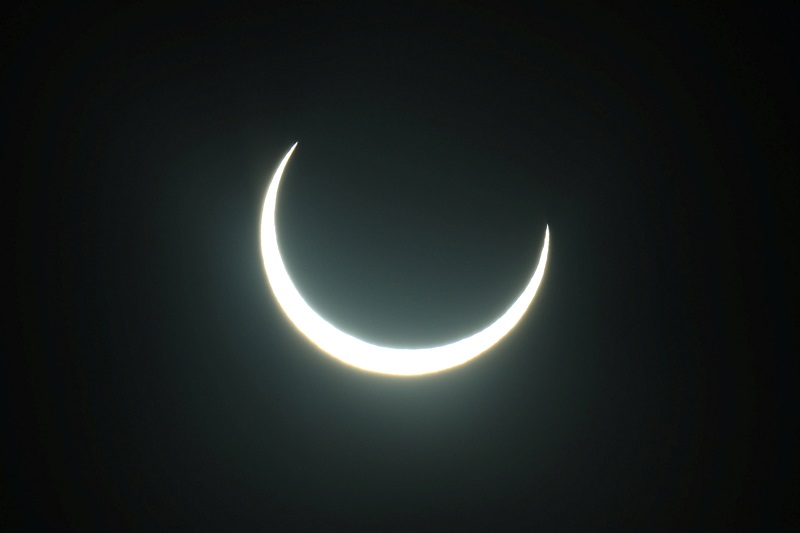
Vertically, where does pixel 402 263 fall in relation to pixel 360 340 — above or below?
above

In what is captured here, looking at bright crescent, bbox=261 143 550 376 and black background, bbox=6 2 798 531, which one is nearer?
black background, bbox=6 2 798 531

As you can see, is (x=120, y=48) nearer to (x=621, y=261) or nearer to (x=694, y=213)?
(x=621, y=261)

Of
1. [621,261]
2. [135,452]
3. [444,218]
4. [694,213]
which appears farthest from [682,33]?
[135,452]

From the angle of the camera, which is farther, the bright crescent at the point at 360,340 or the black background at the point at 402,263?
the bright crescent at the point at 360,340

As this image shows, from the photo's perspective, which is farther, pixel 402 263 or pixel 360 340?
pixel 402 263
